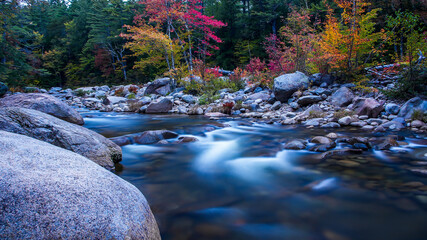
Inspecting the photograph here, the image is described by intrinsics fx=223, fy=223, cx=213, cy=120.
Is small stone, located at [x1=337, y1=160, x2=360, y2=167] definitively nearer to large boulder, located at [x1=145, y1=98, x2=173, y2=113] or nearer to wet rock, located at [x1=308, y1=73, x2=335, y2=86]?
wet rock, located at [x1=308, y1=73, x2=335, y2=86]

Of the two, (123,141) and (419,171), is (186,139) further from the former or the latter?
(419,171)

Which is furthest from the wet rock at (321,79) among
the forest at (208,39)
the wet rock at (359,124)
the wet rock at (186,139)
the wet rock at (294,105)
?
the wet rock at (186,139)

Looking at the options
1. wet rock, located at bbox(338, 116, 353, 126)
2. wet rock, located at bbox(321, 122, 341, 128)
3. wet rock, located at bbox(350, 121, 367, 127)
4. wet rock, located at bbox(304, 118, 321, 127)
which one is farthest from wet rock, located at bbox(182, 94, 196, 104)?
wet rock, located at bbox(350, 121, 367, 127)

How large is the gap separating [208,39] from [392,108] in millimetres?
9322

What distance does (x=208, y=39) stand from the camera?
1247cm

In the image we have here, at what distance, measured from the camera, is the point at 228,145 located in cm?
456

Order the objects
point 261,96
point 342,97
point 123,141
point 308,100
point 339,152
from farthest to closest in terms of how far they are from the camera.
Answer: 1. point 261,96
2. point 308,100
3. point 342,97
4. point 123,141
5. point 339,152

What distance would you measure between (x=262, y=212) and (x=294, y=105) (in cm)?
624

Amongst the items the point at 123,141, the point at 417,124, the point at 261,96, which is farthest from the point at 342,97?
the point at 123,141

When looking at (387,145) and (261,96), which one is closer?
(387,145)

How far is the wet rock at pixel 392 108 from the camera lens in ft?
18.5

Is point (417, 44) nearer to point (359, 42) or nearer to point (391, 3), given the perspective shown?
point (359, 42)

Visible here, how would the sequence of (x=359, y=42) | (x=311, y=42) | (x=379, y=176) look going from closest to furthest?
(x=379, y=176) → (x=359, y=42) → (x=311, y=42)

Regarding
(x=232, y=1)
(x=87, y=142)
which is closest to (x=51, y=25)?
(x=232, y=1)
